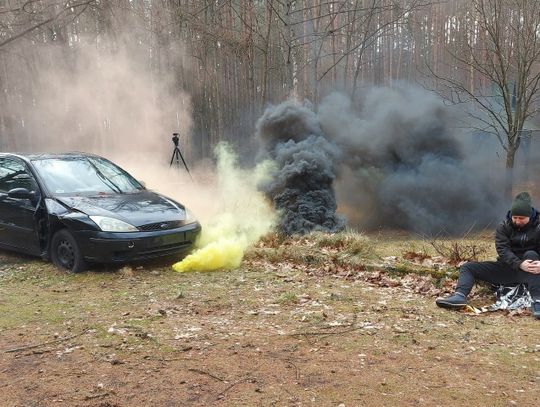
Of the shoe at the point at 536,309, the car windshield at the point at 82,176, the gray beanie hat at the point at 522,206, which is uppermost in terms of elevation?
the car windshield at the point at 82,176

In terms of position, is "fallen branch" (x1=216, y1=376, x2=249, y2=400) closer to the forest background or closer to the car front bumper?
the car front bumper

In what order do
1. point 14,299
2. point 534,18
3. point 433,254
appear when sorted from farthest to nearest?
1. point 534,18
2. point 433,254
3. point 14,299

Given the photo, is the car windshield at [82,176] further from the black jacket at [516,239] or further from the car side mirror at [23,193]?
the black jacket at [516,239]

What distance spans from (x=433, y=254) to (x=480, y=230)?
18.0ft

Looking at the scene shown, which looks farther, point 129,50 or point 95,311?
point 129,50

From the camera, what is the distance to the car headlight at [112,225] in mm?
6152

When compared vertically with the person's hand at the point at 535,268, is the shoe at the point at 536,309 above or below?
below

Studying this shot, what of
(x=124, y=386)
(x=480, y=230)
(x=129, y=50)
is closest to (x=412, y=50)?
(x=480, y=230)

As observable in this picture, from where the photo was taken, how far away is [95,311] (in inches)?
192

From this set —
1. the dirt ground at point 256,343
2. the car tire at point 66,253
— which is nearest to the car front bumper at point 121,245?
the car tire at point 66,253

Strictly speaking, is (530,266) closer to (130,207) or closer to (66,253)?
(130,207)

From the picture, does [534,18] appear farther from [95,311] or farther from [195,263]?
[95,311]

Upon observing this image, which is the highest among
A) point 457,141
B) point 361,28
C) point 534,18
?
point 361,28

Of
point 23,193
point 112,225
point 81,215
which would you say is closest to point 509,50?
point 112,225
